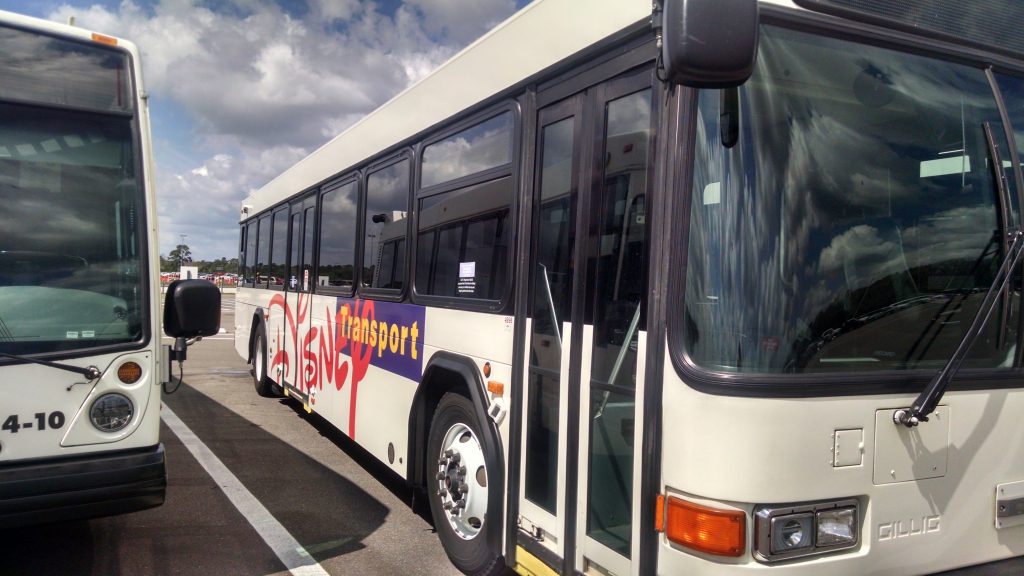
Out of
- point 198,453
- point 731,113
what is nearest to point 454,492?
point 731,113

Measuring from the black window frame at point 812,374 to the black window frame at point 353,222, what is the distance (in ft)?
12.5

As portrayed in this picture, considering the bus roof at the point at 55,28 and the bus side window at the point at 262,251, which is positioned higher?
the bus roof at the point at 55,28

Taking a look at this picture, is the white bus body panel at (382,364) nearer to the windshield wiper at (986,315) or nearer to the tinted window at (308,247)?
the tinted window at (308,247)

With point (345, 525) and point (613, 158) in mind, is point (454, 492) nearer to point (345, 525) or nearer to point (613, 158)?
point (345, 525)

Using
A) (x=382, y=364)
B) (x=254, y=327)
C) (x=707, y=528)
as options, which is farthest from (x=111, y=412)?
(x=254, y=327)

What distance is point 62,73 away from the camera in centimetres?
361

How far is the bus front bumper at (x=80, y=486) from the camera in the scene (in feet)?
10.7

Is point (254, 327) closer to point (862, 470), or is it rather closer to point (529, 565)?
point (529, 565)

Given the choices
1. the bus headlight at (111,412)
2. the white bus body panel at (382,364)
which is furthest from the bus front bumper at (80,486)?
the white bus body panel at (382,364)

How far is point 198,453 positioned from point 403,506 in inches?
97.4

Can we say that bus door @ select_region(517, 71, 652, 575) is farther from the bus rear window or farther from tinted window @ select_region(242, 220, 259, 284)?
tinted window @ select_region(242, 220, 259, 284)

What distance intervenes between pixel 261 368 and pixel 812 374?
347 inches

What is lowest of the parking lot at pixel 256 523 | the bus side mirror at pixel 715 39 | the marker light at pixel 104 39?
the parking lot at pixel 256 523

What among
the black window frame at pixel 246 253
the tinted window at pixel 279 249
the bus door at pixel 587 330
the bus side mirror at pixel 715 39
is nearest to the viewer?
the bus side mirror at pixel 715 39
